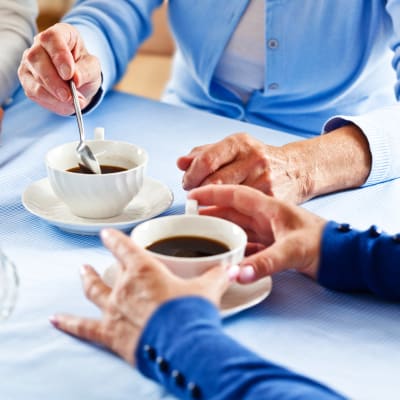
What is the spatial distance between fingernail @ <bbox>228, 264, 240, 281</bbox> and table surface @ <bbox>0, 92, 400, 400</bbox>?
5cm

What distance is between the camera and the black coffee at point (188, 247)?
848mm

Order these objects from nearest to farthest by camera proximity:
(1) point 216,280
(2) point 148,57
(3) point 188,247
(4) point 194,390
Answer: (4) point 194,390 → (1) point 216,280 → (3) point 188,247 → (2) point 148,57

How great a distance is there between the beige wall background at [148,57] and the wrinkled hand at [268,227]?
2.39 m

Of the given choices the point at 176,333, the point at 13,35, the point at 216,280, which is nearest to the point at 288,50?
the point at 13,35

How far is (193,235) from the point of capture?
0.89 m

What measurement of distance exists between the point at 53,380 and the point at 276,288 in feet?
1.03

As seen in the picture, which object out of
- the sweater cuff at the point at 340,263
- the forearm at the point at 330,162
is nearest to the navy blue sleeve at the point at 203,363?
the sweater cuff at the point at 340,263

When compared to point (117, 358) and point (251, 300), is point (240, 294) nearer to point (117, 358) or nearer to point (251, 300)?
point (251, 300)

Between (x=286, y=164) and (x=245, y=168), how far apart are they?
0.08 metres

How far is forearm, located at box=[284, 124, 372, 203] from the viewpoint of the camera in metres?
1.13

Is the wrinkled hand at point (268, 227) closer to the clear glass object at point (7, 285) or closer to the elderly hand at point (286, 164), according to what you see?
the elderly hand at point (286, 164)

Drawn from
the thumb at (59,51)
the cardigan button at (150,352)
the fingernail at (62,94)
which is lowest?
the cardigan button at (150,352)

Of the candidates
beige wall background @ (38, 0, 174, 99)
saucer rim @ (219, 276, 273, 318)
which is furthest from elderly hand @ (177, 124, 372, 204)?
beige wall background @ (38, 0, 174, 99)

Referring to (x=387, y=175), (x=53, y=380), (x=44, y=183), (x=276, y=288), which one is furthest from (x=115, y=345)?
(x=387, y=175)
